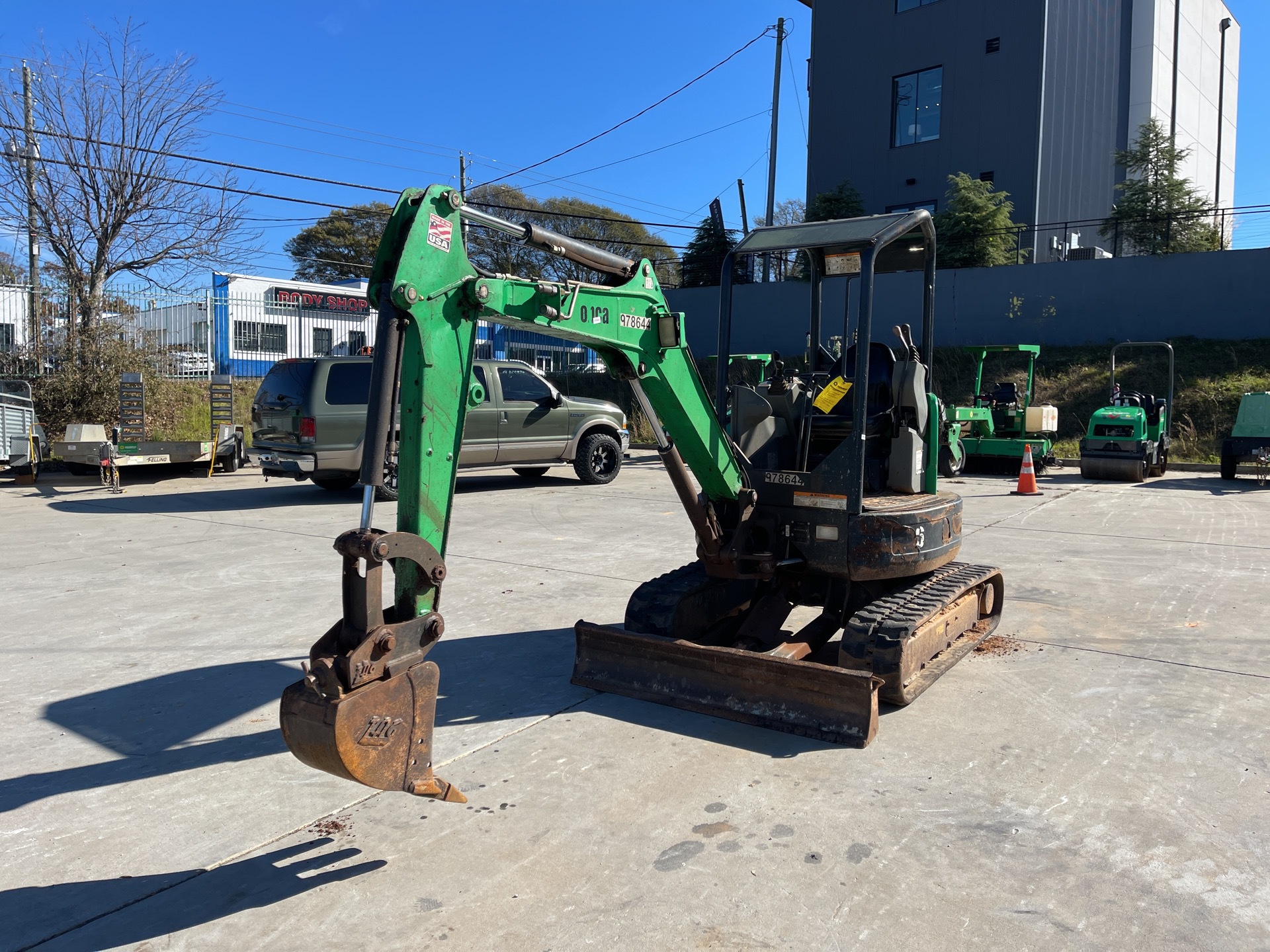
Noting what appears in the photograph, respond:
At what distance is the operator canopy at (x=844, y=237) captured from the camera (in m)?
5.11

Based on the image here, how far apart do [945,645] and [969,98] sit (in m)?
25.2

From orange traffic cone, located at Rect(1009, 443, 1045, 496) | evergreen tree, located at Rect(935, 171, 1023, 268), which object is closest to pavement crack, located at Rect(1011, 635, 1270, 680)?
Answer: orange traffic cone, located at Rect(1009, 443, 1045, 496)

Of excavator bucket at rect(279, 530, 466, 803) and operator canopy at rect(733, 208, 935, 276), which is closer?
excavator bucket at rect(279, 530, 466, 803)

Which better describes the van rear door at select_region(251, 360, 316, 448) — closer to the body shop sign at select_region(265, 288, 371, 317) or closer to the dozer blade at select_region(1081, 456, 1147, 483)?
the dozer blade at select_region(1081, 456, 1147, 483)

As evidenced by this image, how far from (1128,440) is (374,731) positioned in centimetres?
1525

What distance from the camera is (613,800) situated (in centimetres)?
381

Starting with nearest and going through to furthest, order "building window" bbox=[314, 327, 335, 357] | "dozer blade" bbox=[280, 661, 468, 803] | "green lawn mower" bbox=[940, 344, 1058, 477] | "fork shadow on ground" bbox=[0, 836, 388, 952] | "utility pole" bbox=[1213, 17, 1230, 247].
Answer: "fork shadow on ground" bbox=[0, 836, 388, 952] < "dozer blade" bbox=[280, 661, 468, 803] < "green lawn mower" bbox=[940, 344, 1058, 477] < "building window" bbox=[314, 327, 335, 357] < "utility pole" bbox=[1213, 17, 1230, 247]

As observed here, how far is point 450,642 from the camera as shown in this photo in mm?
6000

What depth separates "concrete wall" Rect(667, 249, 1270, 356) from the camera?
20984mm

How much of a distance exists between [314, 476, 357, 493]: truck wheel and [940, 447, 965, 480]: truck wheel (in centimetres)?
941

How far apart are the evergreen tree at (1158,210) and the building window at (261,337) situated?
2120 centimetres

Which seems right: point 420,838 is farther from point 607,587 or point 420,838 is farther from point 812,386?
Result: point 607,587

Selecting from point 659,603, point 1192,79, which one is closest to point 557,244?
point 659,603

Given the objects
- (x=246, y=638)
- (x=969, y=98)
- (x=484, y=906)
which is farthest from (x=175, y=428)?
(x=969, y=98)
